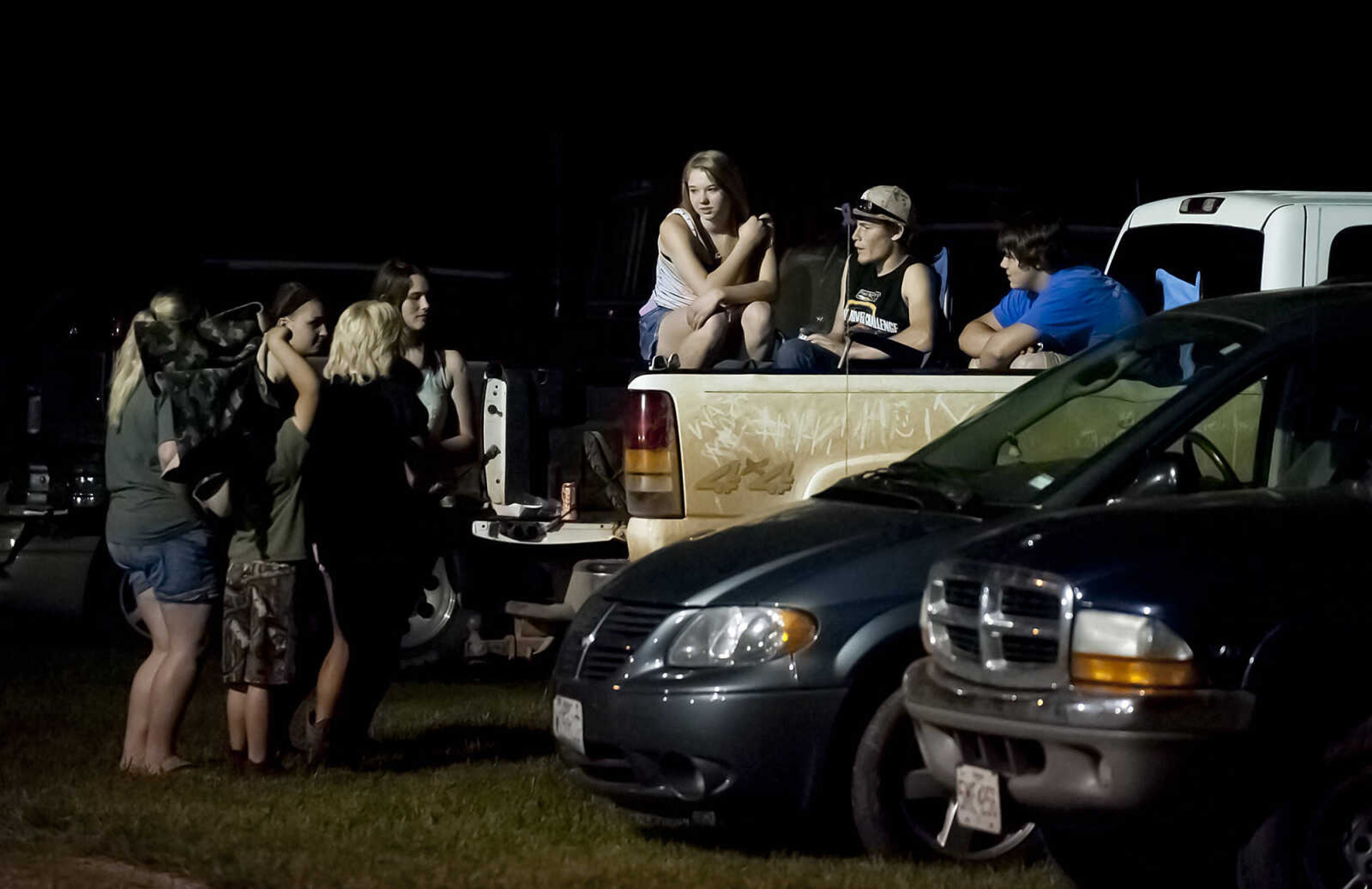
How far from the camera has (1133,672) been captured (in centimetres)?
532

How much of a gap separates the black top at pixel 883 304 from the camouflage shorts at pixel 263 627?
8.67 feet

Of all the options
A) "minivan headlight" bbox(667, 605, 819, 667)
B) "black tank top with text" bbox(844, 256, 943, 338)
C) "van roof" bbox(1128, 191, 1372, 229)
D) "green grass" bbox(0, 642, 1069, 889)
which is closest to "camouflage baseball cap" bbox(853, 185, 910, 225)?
"black tank top with text" bbox(844, 256, 943, 338)

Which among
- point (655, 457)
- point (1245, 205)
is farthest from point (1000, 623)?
point (1245, 205)

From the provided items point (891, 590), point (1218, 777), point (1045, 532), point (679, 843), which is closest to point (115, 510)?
point (679, 843)

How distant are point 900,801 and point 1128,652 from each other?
1.46 metres

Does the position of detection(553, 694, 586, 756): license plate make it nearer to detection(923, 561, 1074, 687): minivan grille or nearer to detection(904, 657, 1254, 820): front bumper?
detection(923, 561, 1074, 687): minivan grille

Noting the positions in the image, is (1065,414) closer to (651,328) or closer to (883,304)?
(883,304)

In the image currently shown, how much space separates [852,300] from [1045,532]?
4.13m

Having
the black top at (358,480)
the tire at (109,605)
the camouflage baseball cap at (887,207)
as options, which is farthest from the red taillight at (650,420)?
the tire at (109,605)

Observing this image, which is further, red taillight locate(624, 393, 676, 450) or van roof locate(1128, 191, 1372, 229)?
van roof locate(1128, 191, 1372, 229)

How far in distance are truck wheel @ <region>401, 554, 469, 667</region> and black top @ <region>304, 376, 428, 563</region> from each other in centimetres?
222

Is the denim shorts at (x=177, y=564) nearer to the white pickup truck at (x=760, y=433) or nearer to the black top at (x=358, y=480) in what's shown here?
the black top at (x=358, y=480)

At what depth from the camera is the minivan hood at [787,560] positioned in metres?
6.63

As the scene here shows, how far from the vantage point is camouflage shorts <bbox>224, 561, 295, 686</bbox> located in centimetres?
823
